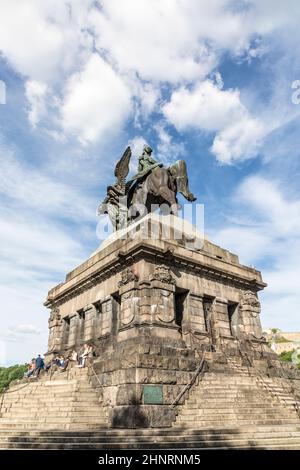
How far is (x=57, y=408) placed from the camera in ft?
36.8

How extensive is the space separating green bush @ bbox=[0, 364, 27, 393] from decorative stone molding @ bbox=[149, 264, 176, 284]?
148ft

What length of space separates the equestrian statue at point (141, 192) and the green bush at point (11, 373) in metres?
41.4

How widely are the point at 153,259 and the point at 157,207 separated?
5528 mm

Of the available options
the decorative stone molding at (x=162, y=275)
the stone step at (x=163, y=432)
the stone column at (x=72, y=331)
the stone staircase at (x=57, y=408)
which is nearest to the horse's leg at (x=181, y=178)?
the decorative stone molding at (x=162, y=275)

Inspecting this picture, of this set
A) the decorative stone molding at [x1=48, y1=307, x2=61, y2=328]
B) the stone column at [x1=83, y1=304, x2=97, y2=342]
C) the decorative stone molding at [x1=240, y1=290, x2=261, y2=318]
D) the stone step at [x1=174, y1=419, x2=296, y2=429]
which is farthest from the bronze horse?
the stone step at [x1=174, y1=419, x2=296, y2=429]

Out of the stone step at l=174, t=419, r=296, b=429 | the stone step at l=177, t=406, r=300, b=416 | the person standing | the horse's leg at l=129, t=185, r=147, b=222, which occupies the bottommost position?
the stone step at l=174, t=419, r=296, b=429

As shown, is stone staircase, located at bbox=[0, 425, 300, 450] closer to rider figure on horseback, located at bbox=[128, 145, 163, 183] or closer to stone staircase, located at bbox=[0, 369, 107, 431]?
stone staircase, located at bbox=[0, 369, 107, 431]

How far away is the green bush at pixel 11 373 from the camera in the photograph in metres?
52.2

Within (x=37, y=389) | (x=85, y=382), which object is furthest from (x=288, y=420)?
(x=37, y=389)

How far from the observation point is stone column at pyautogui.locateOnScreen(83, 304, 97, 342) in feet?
58.7

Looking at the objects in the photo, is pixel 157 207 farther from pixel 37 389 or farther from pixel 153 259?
pixel 37 389

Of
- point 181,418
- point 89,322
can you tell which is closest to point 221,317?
point 89,322

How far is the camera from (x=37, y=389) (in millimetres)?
13633

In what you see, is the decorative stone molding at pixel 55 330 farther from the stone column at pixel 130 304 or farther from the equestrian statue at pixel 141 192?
the stone column at pixel 130 304
